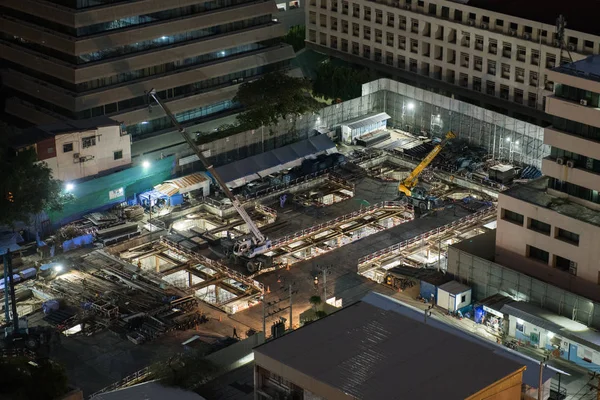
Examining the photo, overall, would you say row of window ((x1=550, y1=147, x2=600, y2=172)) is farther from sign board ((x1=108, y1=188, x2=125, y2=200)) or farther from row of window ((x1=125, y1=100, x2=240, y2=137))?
row of window ((x1=125, y1=100, x2=240, y2=137))

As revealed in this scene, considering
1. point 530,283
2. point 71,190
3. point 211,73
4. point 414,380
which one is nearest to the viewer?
point 414,380

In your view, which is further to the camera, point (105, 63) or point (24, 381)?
point (105, 63)

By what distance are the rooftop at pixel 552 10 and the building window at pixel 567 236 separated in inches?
1721

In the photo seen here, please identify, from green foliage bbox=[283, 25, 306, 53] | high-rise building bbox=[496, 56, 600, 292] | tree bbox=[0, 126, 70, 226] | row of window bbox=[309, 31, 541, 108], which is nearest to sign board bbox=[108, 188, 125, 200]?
tree bbox=[0, 126, 70, 226]

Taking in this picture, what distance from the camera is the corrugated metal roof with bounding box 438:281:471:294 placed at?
104 metres

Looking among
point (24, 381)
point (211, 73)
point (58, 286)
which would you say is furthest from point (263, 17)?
point (24, 381)

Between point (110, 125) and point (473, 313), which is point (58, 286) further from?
point (473, 313)

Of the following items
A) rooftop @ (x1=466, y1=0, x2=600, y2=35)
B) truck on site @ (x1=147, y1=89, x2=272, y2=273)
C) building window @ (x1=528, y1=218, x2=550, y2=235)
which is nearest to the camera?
building window @ (x1=528, y1=218, x2=550, y2=235)

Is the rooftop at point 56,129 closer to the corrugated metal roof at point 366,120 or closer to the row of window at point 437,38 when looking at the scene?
the corrugated metal roof at point 366,120

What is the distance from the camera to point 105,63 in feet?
415

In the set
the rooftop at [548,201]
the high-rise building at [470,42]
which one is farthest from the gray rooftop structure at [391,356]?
the high-rise building at [470,42]

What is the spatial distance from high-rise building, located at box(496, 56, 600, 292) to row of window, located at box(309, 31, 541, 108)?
39.1 m

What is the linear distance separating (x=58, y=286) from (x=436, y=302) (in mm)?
33873

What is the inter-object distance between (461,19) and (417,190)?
1225 inches
